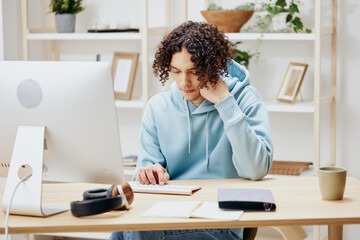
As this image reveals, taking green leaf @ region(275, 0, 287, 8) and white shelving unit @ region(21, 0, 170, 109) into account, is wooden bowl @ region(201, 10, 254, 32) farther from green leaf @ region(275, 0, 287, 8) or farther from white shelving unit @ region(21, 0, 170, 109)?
white shelving unit @ region(21, 0, 170, 109)

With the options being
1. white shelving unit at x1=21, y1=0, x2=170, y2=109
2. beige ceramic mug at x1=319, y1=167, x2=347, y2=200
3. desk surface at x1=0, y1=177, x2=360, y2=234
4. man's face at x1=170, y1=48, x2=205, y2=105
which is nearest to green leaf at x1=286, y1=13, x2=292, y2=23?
white shelving unit at x1=21, y1=0, x2=170, y2=109

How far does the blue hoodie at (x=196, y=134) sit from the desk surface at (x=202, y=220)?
0.82 ft

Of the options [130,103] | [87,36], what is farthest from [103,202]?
[87,36]

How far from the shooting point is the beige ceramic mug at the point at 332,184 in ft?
5.38

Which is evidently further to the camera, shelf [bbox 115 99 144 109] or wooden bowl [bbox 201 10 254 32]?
shelf [bbox 115 99 144 109]

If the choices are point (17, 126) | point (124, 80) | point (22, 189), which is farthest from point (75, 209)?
point (124, 80)

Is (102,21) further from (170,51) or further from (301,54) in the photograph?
(170,51)

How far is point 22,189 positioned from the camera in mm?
1618

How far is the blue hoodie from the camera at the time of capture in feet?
6.68

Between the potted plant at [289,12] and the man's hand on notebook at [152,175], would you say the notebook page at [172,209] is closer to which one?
the man's hand on notebook at [152,175]

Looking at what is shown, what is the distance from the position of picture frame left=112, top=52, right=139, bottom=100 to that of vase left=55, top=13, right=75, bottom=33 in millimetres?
324

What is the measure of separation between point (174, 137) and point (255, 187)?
15.4 inches

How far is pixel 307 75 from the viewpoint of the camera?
3.25 meters

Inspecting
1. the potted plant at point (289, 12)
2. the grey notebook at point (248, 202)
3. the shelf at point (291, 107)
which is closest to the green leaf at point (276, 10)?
the potted plant at point (289, 12)
